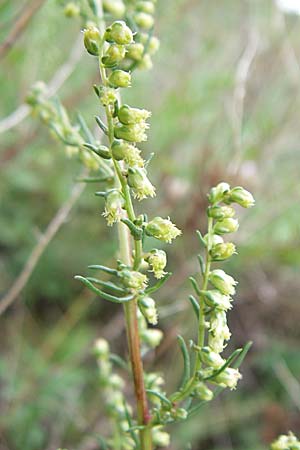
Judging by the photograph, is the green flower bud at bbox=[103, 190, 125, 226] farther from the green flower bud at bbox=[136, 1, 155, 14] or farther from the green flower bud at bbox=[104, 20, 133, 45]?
the green flower bud at bbox=[136, 1, 155, 14]

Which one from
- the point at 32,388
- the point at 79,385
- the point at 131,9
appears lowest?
the point at 79,385

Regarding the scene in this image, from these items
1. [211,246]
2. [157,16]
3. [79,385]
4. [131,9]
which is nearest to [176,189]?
[157,16]

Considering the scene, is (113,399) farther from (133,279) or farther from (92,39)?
(92,39)

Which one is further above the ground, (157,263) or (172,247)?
(157,263)

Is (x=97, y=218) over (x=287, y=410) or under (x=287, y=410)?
over

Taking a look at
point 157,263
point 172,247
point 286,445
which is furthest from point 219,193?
point 172,247

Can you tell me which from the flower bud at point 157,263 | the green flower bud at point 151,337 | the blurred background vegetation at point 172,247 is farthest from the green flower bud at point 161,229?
the blurred background vegetation at point 172,247

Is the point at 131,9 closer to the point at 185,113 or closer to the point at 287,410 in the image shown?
the point at 185,113
